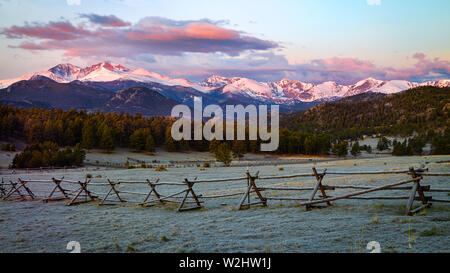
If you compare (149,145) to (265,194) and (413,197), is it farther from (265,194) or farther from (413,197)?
(413,197)

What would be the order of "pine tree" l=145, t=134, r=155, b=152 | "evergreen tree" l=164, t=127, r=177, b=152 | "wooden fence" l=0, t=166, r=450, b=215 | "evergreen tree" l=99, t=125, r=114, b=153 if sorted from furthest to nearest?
"evergreen tree" l=164, t=127, r=177, b=152 < "pine tree" l=145, t=134, r=155, b=152 < "evergreen tree" l=99, t=125, r=114, b=153 < "wooden fence" l=0, t=166, r=450, b=215

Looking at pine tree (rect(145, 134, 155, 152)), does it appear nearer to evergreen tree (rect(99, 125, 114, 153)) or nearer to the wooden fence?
evergreen tree (rect(99, 125, 114, 153))

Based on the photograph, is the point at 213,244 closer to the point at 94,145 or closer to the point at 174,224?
the point at 174,224

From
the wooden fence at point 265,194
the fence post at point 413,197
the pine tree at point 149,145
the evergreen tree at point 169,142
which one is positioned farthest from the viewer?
the evergreen tree at point 169,142

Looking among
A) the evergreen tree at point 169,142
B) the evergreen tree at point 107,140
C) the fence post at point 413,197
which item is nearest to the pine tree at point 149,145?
the evergreen tree at point 169,142

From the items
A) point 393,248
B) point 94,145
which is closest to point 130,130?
point 94,145

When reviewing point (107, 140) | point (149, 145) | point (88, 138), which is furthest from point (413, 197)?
point (149, 145)

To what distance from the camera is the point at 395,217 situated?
39.3ft

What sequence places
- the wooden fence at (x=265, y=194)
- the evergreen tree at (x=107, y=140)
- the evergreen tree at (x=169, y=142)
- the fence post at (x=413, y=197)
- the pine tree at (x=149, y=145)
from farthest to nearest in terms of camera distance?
the evergreen tree at (x=169, y=142) → the pine tree at (x=149, y=145) → the evergreen tree at (x=107, y=140) → the wooden fence at (x=265, y=194) → the fence post at (x=413, y=197)

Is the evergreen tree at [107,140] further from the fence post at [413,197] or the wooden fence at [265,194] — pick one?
the fence post at [413,197]

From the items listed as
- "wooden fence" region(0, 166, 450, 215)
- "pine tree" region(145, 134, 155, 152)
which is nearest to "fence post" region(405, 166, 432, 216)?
"wooden fence" region(0, 166, 450, 215)

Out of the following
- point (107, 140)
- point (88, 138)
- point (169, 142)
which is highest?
point (88, 138)
